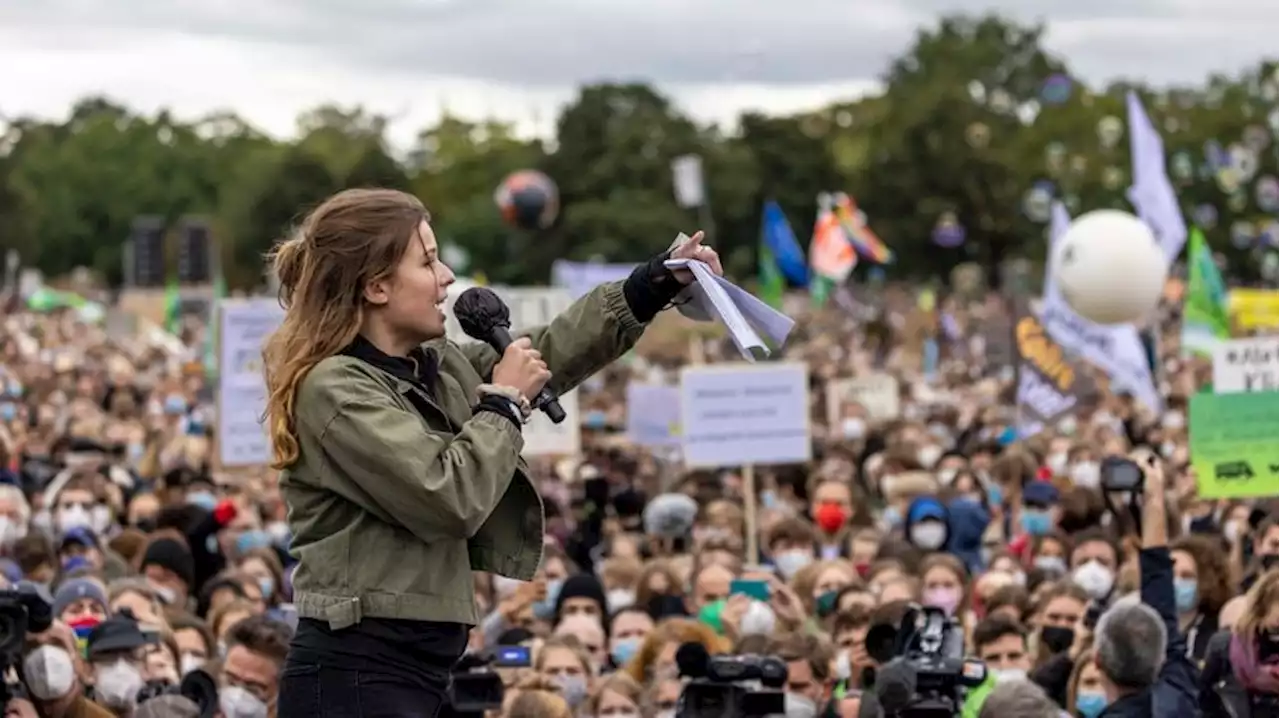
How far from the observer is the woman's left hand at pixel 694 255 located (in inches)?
167

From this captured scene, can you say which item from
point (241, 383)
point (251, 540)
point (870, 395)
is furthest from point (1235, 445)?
point (870, 395)

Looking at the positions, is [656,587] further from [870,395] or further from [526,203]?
[526,203]

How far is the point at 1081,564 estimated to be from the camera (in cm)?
1012

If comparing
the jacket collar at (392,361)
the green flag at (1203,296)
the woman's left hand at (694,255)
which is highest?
the green flag at (1203,296)

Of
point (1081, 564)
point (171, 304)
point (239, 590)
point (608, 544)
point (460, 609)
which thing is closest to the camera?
point (460, 609)

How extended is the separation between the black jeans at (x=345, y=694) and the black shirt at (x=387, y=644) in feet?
0.04

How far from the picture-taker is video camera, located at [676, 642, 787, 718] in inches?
224

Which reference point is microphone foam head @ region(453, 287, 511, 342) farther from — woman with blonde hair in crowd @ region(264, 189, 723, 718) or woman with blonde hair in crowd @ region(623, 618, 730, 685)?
woman with blonde hair in crowd @ region(623, 618, 730, 685)

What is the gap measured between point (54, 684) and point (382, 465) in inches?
87.7

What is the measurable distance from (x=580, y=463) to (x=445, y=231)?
83.1 meters

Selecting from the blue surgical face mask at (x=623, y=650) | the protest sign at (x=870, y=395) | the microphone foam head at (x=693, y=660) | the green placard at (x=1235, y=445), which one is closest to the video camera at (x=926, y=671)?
the microphone foam head at (x=693, y=660)

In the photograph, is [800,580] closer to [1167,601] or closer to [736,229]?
[1167,601]

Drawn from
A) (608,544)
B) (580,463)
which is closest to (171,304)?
(580,463)

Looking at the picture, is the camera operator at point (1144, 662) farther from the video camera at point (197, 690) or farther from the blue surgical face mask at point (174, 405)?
the blue surgical face mask at point (174, 405)
